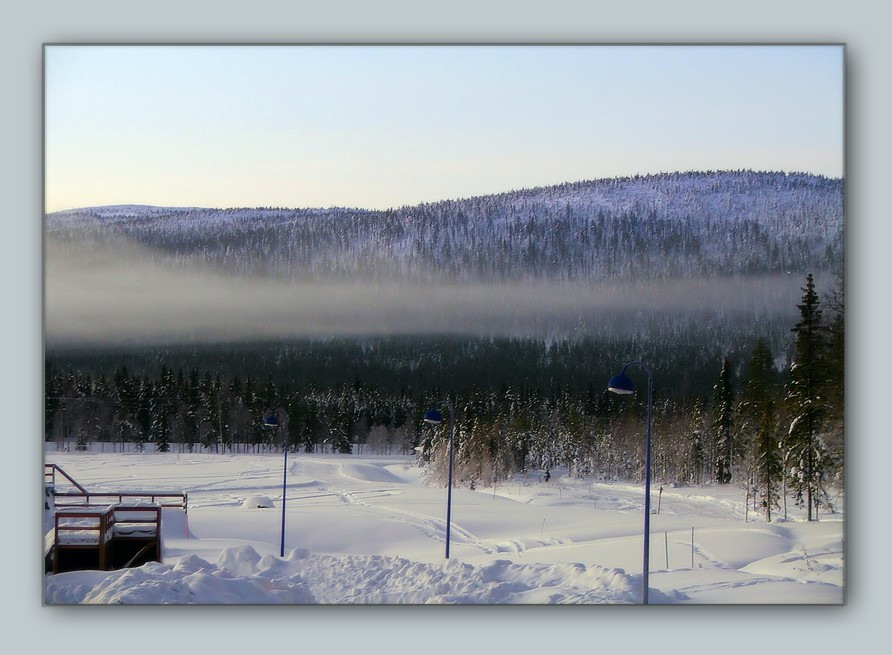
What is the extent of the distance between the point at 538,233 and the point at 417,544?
362 cm

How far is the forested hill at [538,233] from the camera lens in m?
8.57

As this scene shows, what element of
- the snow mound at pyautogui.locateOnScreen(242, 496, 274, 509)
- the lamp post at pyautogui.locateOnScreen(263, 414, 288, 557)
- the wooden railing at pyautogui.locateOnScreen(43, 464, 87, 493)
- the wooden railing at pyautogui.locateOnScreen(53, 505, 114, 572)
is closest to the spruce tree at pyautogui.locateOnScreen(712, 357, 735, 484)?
the lamp post at pyautogui.locateOnScreen(263, 414, 288, 557)

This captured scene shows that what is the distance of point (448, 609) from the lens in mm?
8188

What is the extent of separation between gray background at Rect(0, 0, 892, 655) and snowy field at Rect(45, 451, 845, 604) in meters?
0.17

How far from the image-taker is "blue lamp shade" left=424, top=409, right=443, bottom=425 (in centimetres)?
980

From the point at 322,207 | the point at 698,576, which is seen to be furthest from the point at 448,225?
the point at 698,576

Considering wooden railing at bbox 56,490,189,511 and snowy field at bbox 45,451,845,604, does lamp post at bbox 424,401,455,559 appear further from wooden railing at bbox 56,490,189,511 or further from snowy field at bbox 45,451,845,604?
wooden railing at bbox 56,490,189,511

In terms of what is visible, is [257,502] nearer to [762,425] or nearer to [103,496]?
[103,496]

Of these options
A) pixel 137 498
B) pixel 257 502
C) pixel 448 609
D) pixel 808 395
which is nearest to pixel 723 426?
pixel 808 395

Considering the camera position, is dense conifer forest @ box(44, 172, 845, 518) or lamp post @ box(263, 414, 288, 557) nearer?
dense conifer forest @ box(44, 172, 845, 518)

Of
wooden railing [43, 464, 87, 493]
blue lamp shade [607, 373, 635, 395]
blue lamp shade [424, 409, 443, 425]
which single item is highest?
blue lamp shade [607, 373, 635, 395]

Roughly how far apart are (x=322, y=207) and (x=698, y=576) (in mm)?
5154

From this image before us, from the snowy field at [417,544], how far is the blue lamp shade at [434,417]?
812mm

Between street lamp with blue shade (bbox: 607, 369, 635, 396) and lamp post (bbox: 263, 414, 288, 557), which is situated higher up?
street lamp with blue shade (bbox: 607, 369, 635, 396)
